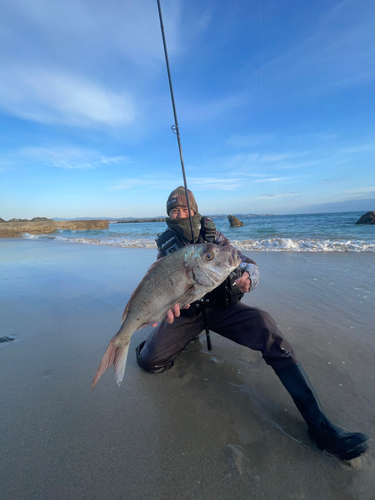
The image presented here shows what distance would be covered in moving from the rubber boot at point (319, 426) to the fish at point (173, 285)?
1120 millimetres

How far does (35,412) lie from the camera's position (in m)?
2.16

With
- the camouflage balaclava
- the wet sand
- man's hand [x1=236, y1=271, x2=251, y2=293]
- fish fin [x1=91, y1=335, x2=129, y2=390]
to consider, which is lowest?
the wet sand

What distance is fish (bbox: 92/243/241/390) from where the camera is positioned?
7.16 feet

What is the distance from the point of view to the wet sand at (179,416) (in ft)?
5.28

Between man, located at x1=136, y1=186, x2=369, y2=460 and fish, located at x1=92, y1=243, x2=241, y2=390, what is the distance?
19cm

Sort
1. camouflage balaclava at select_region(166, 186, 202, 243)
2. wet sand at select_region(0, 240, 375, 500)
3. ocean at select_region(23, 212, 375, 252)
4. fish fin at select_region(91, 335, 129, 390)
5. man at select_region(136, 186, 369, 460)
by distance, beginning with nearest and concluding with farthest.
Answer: wet sand at select_region(0, 240, 375, 500) → man at select_region(136, 186, 369, 460) → fish fin at select_region(91, 335, 129, 390) → camouflage balaclava at select_region(166, 186, 202, 243) → ocean at select_region(23, 212, 375, 252)

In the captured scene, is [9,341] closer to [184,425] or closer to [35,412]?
[35,412]

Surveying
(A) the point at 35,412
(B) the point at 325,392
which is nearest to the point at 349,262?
(B) the point at 325,392

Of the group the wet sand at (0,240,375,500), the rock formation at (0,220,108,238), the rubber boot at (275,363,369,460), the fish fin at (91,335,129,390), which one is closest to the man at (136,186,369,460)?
the rubber boot at (275,363,369,460)

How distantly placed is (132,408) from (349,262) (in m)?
8.07

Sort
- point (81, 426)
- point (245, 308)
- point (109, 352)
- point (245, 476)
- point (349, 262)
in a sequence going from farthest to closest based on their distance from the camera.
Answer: point (349, 262) < point (245, 308) < point (109, 352) < point (81, 426) < point (245, 476)

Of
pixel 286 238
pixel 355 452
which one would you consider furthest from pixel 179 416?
pixel 286 238

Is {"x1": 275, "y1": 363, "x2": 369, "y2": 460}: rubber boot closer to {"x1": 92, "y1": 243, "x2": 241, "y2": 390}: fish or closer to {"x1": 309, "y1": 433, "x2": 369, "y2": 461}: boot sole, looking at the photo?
{"x1": 309, "y1": 433, "x2": 369, "y2": 461}: boot sole

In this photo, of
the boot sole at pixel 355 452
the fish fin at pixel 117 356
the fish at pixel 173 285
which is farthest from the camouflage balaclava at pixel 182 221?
the boot sole at pixel 355 452
